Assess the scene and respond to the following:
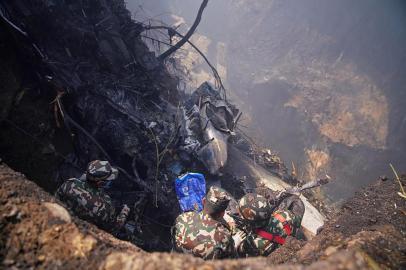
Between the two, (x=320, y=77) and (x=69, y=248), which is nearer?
(x=69, y=248)

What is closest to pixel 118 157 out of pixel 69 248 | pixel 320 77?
pixel 69 248

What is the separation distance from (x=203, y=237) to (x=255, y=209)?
72 cm

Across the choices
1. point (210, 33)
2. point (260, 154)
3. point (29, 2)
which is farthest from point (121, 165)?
point (210, 33)

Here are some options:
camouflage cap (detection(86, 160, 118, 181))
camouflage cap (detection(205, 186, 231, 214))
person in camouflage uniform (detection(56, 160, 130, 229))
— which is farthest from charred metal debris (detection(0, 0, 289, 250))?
camouflage cap (detection(205, 186, 231, 214))

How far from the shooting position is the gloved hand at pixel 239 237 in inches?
124

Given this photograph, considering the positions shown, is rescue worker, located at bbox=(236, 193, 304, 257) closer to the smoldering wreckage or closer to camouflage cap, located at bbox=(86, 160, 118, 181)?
the smoldering wreckage

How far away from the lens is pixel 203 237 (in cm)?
283

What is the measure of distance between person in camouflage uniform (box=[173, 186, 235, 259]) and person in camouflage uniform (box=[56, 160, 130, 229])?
0.83m

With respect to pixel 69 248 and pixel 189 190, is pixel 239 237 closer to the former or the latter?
pixel 189 190

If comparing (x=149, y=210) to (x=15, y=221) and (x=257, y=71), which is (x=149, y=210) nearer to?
(x=15, y=221)

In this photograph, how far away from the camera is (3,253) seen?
1418mm

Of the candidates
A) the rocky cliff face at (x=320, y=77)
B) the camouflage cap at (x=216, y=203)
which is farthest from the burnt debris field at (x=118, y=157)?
the rocky cliff face at (x=320, y=77)

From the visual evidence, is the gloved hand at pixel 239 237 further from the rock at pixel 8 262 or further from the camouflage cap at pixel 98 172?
the rock at pixel 8 262

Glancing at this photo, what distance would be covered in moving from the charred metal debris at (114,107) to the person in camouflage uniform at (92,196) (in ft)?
2.21
